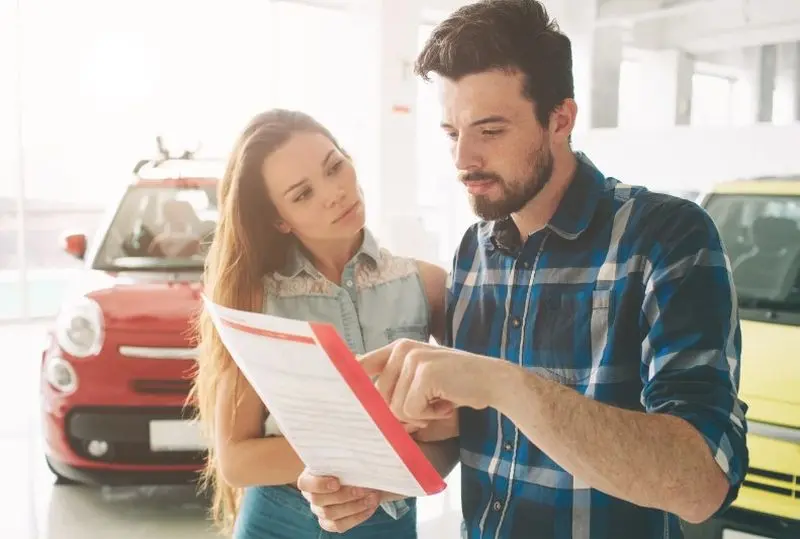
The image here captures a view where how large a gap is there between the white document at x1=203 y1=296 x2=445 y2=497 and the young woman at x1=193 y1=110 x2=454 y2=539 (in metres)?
0.42

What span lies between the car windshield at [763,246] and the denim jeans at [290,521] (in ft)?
5.04

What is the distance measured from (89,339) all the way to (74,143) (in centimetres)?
542

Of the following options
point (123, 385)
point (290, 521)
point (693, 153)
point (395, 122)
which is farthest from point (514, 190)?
point (395, 122)

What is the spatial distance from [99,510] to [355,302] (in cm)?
220

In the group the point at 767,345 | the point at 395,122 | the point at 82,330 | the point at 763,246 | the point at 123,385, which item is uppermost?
the point at 395,122

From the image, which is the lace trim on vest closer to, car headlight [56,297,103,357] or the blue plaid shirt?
the blue plaid shirt

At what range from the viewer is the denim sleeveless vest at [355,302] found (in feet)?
4.36

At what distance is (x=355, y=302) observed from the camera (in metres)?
1.36

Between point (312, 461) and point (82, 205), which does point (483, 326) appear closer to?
point (312, 461)

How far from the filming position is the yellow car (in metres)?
1.96

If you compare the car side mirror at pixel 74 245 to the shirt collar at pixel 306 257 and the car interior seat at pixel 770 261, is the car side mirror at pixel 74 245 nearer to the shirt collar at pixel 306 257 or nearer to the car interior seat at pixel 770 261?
the shirt collar at pixel 306 257

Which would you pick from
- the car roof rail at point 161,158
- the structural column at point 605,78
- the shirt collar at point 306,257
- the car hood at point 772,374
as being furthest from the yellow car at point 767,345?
the structural column at point 605,78

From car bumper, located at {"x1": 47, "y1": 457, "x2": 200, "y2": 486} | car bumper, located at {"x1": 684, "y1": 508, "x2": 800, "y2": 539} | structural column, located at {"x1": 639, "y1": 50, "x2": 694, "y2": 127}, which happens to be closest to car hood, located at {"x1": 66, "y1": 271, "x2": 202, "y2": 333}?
car bumper, located at {"x1": 47, "y1": 457, "x2": 200, "y2": 486}

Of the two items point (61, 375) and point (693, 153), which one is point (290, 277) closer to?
point (61, 375)
